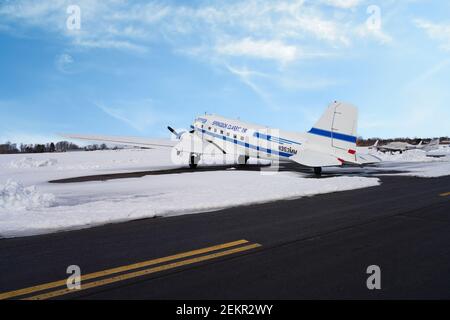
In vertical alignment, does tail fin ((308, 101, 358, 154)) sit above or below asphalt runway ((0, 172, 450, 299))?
above

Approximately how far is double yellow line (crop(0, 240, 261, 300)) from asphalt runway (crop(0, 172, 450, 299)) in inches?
0.6

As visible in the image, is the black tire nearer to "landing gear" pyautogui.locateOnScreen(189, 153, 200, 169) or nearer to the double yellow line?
"landing gear" pyautogui.locateOnScreen(189, 153, 200, 169)

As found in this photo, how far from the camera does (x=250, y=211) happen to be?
9.57 metres

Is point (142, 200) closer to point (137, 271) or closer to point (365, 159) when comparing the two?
point (137, 271)

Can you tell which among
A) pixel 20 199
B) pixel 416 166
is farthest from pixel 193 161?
pixel 416 166

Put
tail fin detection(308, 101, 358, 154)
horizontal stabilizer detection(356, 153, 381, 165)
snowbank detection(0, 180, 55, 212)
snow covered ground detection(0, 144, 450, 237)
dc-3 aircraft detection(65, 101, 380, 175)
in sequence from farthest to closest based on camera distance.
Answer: dc-3 aircraft detection(65, 101, 380, 175), horizontal stabilizer detection(356, 153, 381, 165), tail fin detection(308, 101, 358, 154), snowbank detection(0, 180, 55, 212), snow covered ground detection(0, 144, 450, 237)

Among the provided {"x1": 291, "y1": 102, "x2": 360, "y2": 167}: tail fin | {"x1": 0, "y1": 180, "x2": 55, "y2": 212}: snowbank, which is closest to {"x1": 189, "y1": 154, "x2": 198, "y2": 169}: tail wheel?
{"x1": 291, "y1": 102, "x2": 360, "y2": 167}: tail fin

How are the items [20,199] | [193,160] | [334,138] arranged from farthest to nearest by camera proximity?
1. [193,160]
2. [334,138]
3. [20,199]

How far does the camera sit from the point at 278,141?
21.7 metres

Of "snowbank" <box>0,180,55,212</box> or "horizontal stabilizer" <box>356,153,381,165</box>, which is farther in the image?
"horizontal stabilizer" <box>356,153,381,165</box>

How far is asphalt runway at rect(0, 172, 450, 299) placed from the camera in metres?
4.32

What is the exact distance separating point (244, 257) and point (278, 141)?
16774 millimetres
